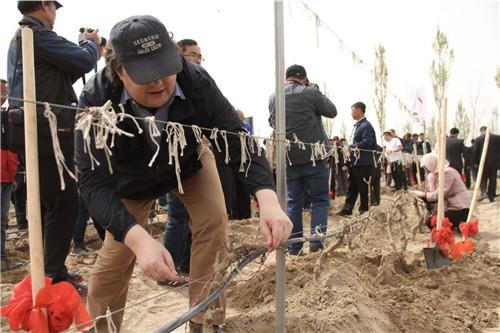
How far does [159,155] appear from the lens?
1.82 meters

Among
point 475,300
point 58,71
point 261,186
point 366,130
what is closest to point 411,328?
point 475,300

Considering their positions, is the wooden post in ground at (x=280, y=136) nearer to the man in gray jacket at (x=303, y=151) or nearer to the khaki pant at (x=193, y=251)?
the khaki pant at (x=193, y=251)

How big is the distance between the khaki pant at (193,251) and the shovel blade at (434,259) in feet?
6.78

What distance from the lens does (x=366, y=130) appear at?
6352mm

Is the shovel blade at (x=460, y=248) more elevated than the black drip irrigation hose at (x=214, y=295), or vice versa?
the black drip irrigation hose at (x=214, y=295)

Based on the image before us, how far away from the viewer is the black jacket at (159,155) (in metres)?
1.59

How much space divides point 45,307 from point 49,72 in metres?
1.71

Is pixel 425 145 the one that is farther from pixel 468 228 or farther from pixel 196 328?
pixel 196 328

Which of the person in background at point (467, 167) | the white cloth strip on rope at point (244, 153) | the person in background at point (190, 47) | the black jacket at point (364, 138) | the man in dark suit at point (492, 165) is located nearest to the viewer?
the white cloth strip on rope at point (244, 153)

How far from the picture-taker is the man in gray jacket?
404 cm

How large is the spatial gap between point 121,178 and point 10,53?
1238 mm

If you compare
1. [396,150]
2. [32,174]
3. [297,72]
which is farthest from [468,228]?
[396,150]

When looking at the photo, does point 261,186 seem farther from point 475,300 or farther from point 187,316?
point 475,300

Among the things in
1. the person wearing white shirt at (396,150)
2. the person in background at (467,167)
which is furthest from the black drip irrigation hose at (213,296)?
the person in background at (467,167)
